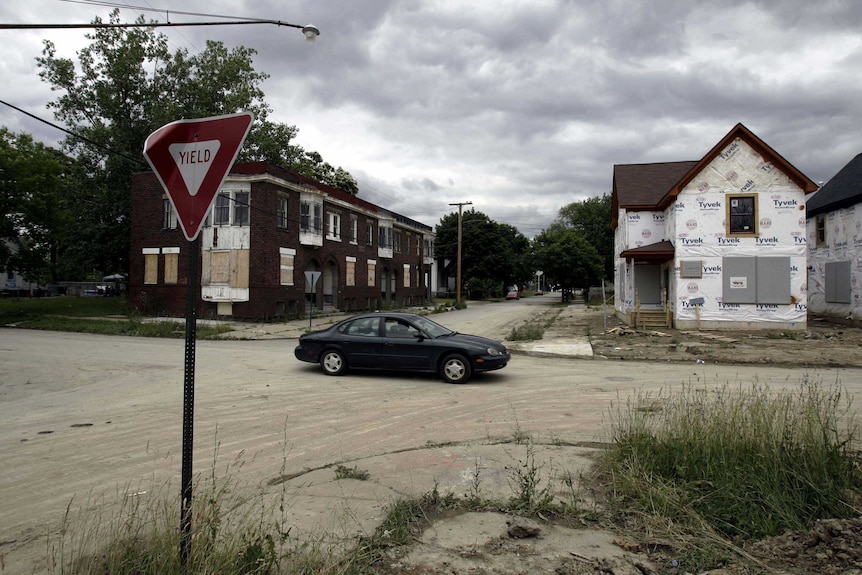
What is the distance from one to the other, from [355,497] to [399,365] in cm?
666

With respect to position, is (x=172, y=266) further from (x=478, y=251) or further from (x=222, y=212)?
(x=478, y=251)

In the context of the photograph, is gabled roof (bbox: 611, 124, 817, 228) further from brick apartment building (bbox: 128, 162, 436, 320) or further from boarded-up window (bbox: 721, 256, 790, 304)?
brick apartment building (bbox: 128, 162, 436, 320)

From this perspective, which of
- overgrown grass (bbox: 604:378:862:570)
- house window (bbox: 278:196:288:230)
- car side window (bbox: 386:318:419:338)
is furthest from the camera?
house window (bbox: 278:196:288:230)

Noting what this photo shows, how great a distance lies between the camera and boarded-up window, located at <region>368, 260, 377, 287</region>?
4084 centimetres

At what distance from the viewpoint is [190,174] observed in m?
3.27

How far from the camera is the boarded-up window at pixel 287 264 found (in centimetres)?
2945

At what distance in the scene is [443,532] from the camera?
3.98m

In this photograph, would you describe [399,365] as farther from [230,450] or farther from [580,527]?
[580,527]

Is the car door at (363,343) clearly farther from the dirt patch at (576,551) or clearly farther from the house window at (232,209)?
the house window at (232,209)

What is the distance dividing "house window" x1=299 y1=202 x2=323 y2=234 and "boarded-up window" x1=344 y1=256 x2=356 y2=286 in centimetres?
493

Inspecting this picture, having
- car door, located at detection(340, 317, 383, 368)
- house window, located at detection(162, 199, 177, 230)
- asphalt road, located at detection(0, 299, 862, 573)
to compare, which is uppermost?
house window, located at detection(162, 199, 177, 230)

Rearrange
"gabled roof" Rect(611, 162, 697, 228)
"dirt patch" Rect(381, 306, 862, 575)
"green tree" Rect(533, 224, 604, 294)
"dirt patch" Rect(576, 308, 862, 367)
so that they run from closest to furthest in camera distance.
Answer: "dirt patch" Rect(381, 306, 862, 575) < "dirt patch" Rect(576, 308, 862, 367) < "gabled roof" Rect(611, 162, 697, 228) < "green tree" Rect(533, 224, 604, 294)

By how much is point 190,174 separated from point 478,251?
209 feet

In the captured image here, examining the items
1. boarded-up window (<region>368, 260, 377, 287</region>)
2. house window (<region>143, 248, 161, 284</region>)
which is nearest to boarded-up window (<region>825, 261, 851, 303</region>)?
boarded-up window (<region>368, 260, 377, 287</region>)
